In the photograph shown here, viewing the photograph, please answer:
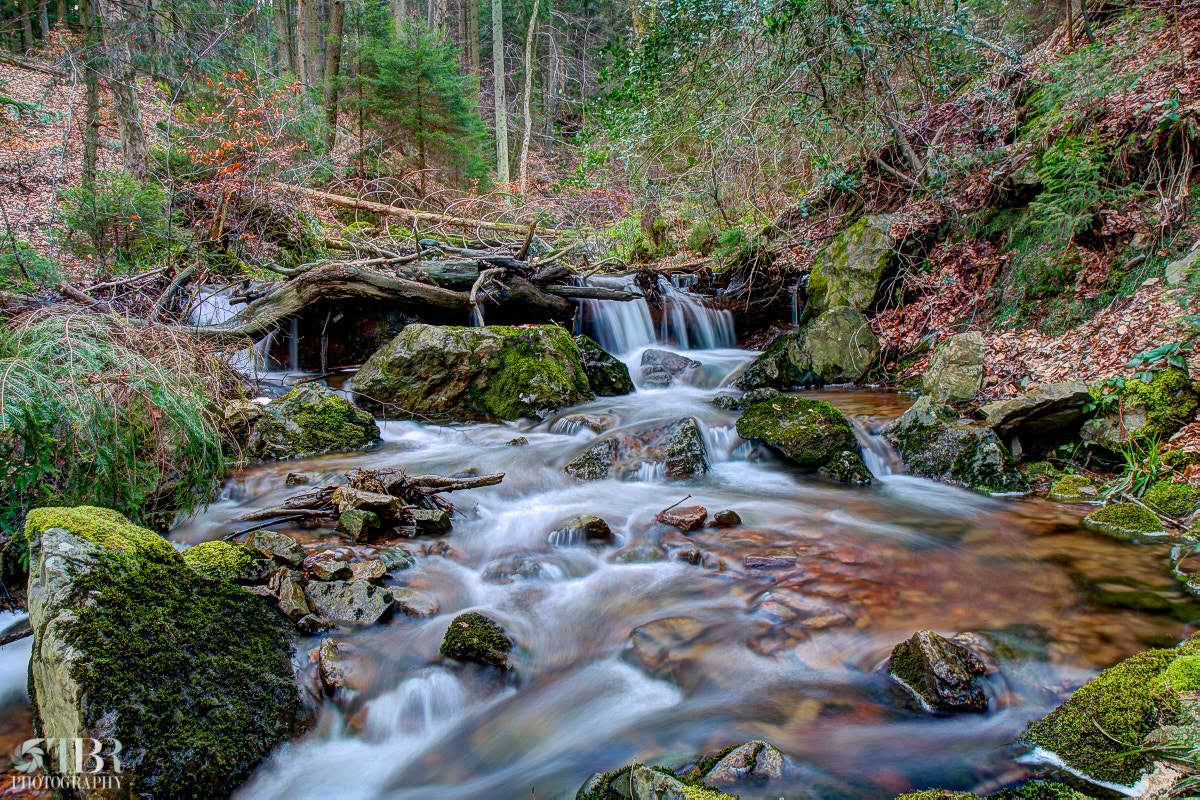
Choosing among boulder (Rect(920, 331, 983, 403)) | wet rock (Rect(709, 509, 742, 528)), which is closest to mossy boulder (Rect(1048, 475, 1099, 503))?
boulder (Rect(920, 331, 983, 403))

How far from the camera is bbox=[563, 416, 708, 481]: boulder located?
612cm

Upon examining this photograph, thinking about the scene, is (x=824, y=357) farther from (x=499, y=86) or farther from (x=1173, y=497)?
(x=499, y=86)

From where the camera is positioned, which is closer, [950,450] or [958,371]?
[950,450]

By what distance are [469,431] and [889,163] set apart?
798 centimetres

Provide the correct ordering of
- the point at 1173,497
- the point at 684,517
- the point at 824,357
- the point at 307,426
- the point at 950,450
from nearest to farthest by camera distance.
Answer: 1. the point at 1173,497
2. the point at 684,517
3. the point at 950,450
4. the point at 307,426
5. the point at 824,357

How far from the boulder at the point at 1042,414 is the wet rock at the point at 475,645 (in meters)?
4.83


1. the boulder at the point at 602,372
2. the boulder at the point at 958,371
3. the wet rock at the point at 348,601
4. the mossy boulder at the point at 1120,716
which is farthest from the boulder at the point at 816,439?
the wet rock at the point at 348,601

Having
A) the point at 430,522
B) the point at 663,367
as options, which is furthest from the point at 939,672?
the point at 663,367

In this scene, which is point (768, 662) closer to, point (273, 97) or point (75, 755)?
point (75, 755)

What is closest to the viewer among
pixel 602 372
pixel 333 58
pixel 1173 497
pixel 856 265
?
pixel 1173 497

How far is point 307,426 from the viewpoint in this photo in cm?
654

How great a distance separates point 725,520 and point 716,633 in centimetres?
145

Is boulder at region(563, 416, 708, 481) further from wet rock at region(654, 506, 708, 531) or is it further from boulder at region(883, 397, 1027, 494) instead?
boulder at region(883, 397, 1027, 494)

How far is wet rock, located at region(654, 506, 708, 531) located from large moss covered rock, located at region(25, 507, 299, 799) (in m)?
2.83
